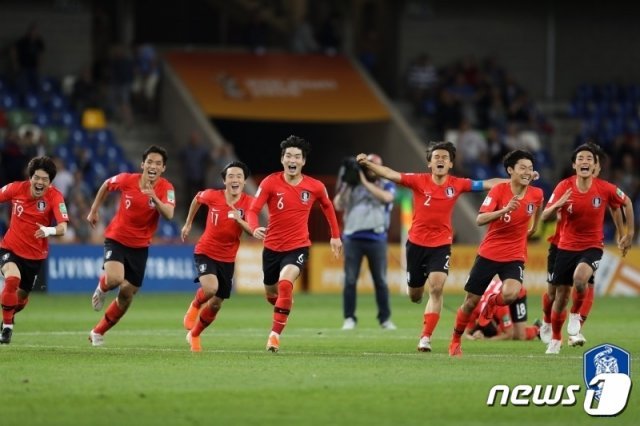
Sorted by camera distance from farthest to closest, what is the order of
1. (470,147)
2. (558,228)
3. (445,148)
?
(470,147) < (558,228) < (445,148)

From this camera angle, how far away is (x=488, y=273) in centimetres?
1778

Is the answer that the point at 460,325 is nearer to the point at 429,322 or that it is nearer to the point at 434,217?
the point at 429,322

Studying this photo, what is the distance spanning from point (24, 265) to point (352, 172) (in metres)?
6.42

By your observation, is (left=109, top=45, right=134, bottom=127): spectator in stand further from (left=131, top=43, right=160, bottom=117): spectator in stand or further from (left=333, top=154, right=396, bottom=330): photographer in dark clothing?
(left=333, top=154, right=396, bottom=330): photographer in dark clothing

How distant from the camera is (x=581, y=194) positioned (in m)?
18.6

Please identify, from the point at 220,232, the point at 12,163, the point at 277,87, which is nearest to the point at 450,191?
the point at 220,232

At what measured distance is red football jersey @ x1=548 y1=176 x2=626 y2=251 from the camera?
18609 millimetres

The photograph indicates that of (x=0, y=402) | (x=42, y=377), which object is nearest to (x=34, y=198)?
(x=42, y=377)

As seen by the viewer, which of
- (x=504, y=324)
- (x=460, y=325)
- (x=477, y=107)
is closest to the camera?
(x=460, y=325)

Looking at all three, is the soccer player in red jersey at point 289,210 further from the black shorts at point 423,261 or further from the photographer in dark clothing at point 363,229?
the photographer in dark clothing at point 363,229

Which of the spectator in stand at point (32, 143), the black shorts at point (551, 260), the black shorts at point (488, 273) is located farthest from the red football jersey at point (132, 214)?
the spectator in stand at point (32, 143)

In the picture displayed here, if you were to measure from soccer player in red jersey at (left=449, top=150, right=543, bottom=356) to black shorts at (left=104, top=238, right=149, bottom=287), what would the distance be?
12.7ft

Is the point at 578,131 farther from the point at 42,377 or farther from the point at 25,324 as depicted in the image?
the point at 42,377

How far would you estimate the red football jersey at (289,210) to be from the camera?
18094 mm
